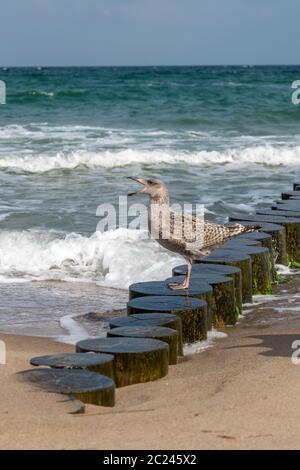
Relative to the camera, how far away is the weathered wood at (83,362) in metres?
5.73

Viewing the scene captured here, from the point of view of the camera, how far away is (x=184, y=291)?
754 centimetres

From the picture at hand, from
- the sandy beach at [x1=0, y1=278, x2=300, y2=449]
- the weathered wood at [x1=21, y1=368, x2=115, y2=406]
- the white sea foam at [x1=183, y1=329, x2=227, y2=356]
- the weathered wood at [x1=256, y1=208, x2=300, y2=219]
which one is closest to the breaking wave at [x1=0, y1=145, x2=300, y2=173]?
the weathered wood at [x1=256, y1=208, x2=300, y2=219]

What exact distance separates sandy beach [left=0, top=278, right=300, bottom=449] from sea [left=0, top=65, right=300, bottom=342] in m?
1.86

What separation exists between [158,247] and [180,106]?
23.5m

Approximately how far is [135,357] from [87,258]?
18.5 feet

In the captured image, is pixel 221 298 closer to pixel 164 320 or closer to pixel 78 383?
pixel 164 320

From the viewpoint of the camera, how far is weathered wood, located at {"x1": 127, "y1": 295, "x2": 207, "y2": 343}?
279 inches

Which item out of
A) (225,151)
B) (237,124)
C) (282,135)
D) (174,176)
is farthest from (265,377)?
(237,124)

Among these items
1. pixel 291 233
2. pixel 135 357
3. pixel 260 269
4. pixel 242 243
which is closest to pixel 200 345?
pixel 135 357

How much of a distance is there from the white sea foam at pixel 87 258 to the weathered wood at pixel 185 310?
10.2ft

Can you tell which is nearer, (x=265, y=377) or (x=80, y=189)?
(x=265, y=377)

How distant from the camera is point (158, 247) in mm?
11844

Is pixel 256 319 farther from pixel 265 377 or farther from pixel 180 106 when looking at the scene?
pixel 180 106

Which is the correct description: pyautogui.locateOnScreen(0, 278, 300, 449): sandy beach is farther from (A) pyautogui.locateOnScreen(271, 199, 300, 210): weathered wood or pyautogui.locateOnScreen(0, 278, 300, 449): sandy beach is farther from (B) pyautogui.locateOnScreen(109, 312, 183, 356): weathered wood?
(A) pyautogui.locateOnScreen(271, 199, 300, 210): weathered wood
